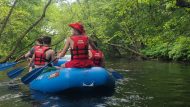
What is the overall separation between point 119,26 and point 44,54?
23.1m

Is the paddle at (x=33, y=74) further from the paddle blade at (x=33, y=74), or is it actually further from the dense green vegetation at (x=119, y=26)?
the dense green vegetation at (x=119, y=26)

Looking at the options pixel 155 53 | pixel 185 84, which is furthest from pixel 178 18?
pixel 155 53

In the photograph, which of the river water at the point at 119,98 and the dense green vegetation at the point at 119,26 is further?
the dense green vegetation at the point at 119,26

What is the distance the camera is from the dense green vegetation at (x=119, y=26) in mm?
13812

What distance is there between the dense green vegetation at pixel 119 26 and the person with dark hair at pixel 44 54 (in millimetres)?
3569

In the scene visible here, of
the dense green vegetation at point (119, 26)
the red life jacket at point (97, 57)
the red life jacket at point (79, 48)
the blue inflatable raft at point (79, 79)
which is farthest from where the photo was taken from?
the dense green vegetation at point (119, 26)

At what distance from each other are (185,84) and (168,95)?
215cm

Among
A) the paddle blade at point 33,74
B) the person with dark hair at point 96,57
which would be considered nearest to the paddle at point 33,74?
the paddle blade at point 33,74

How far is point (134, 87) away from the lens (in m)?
9.20

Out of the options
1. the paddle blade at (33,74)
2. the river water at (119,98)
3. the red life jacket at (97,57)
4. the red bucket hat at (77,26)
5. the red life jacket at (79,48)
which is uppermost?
the red bucket hat at (77,26)

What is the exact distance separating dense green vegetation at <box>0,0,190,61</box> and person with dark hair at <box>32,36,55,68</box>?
3569mm

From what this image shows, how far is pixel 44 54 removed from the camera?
8914 mm

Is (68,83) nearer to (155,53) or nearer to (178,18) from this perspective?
(178,18)

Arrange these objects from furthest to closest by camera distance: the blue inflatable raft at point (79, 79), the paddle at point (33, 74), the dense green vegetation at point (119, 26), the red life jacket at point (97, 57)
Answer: the dense green vegetation at point (119, 26), the red life jacket at point (97, 57), the paddle at point (33, 74), the blue inflatable raft at point (79, 79)
